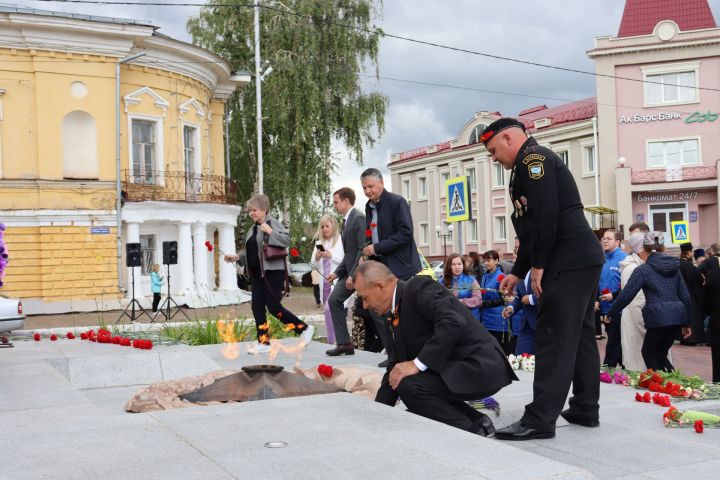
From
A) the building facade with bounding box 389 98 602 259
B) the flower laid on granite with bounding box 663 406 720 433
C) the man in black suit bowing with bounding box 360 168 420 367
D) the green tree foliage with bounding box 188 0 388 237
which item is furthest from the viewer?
the building facade with bounding box 389 98 602 259

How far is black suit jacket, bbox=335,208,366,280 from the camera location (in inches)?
356

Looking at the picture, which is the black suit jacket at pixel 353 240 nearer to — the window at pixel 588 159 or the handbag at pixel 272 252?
the handbag at pixel 272 252

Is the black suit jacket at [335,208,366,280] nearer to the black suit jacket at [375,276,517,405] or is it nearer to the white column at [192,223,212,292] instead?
the black suit jacket at [375,276,517,405]

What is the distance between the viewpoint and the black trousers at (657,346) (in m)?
8.57

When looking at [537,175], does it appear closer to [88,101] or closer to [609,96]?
[88,101]

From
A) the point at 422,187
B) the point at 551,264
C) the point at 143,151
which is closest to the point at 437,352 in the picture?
the point at 551,264

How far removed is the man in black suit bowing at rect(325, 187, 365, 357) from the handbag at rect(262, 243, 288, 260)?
84 cm

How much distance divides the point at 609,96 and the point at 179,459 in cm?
4002

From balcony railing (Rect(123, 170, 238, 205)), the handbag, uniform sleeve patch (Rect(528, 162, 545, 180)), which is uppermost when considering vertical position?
balcony railing (Rect(123, 170, 238, 205))

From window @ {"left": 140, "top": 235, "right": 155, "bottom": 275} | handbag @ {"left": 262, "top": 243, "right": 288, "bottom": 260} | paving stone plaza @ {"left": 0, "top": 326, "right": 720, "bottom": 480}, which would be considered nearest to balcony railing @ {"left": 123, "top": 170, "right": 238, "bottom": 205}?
window @ {"left": 140, "top": 235, "right": 155, "bottom": 275}

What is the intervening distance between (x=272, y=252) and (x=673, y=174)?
34057 millimetres

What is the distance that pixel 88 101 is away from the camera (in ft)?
92.1

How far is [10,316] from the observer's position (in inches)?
689

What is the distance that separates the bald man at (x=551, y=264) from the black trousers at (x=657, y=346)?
12.4 feet
